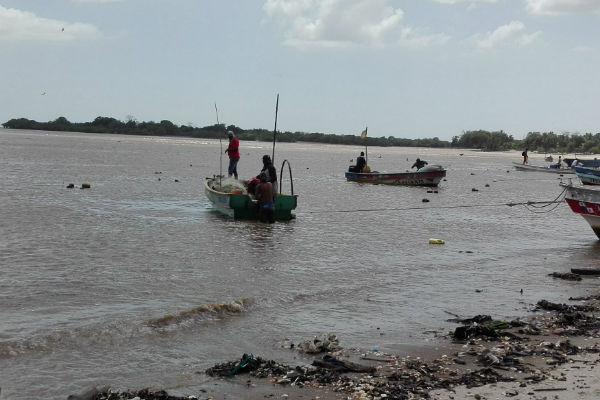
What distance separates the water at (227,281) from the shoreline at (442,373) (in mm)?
387

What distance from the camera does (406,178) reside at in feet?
118

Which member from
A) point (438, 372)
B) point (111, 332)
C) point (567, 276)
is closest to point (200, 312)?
point (111, 332)

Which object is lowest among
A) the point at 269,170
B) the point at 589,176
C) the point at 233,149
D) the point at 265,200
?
the point at 265,200

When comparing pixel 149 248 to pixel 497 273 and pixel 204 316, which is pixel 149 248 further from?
pixel 497 273

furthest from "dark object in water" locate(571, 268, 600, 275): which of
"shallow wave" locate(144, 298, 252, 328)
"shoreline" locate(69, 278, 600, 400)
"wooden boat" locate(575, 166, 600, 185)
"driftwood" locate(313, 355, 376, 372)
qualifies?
"wooden boat" locate(575, 166, 600, 185)

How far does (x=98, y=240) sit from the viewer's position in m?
16.9

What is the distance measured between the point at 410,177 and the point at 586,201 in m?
19.0

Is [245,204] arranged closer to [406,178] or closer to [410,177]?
[406,178]

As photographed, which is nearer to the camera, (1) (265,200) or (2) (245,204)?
(1) (265,200)

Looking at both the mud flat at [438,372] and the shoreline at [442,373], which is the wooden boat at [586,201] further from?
the shoreline at [442,373]

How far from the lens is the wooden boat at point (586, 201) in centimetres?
1705

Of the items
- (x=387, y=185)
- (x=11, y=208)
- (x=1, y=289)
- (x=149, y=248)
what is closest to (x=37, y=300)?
(x=1, y=289)

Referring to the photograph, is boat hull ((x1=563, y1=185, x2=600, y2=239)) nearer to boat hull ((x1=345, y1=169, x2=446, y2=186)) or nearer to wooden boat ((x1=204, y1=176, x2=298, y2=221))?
wooden boat ((x1=204, y1=176, x2=298, y2=221))

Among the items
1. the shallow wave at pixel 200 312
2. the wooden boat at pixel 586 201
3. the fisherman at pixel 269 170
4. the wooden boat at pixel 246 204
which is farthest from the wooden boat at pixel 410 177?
the shallow wave at pixel 200 312
